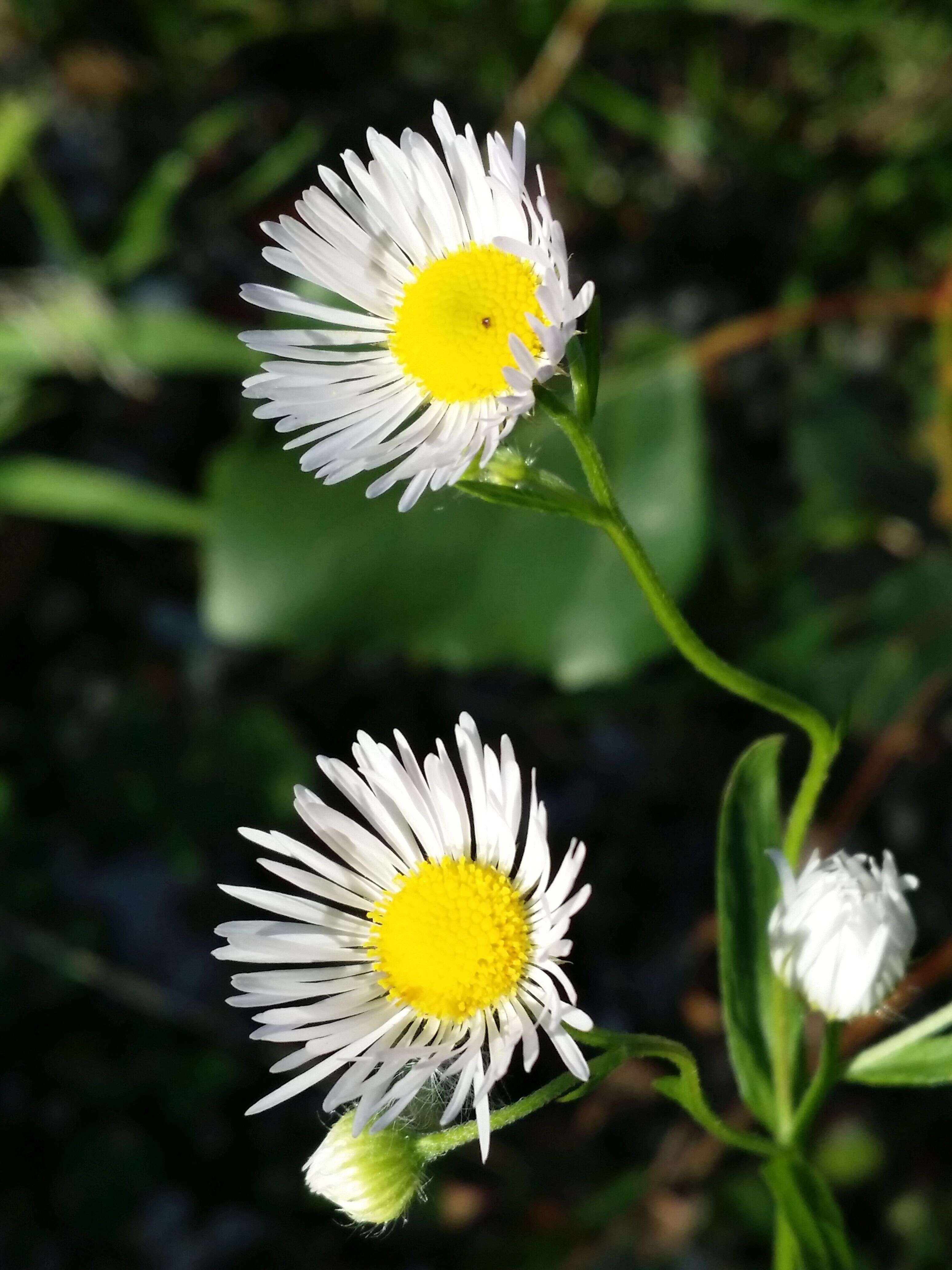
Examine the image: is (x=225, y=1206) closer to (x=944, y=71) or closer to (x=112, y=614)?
(x=112, y=614)

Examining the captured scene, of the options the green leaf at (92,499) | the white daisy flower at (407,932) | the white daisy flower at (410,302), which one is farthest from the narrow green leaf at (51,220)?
the white daisy flower at (407,932)

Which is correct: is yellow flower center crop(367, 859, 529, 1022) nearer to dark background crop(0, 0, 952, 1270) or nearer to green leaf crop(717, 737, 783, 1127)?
green leaf crop(717, 737, 783, 1127)

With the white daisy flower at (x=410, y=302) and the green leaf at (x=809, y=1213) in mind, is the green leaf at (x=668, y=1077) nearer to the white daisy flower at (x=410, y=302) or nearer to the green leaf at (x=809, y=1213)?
the green leaf at (x=809, y=1213)

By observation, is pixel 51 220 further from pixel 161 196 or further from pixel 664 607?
pixel 664 607

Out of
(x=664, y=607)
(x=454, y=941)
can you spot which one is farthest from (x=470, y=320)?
(x=454, y=941)

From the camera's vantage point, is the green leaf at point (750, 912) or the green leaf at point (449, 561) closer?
the green leaf at point (750, 912)

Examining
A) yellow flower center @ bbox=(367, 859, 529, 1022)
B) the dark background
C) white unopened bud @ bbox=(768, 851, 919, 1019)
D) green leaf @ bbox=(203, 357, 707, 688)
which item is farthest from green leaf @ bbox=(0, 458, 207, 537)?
white unopened bud @ bbox=(768, 851, 919, 1019)
